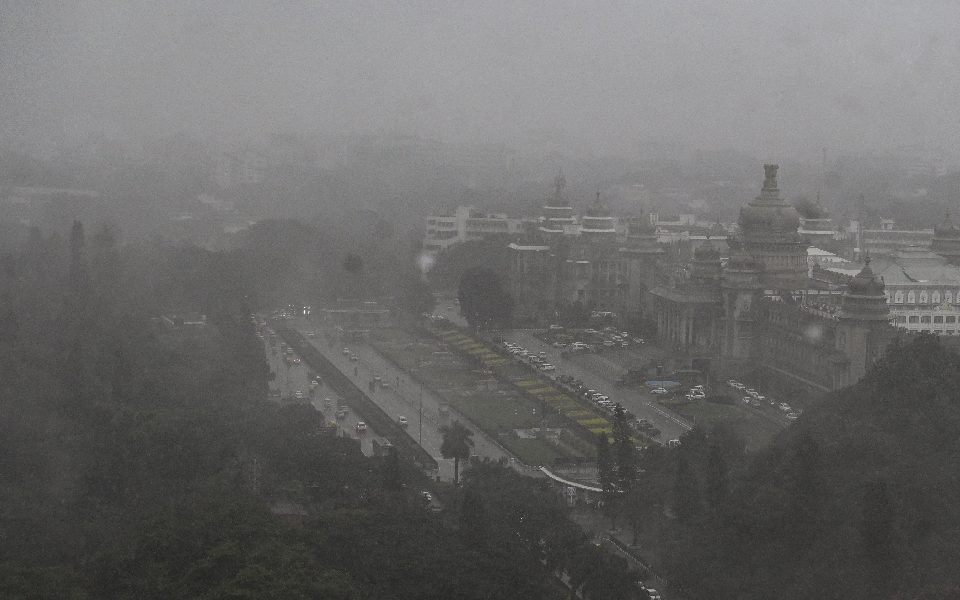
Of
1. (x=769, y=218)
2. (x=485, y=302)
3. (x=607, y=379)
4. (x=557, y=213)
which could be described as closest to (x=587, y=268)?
(x=485, y=302)

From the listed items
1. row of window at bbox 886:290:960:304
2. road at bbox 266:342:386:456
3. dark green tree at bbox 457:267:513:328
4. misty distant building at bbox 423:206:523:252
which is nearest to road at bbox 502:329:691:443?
dark green tree at bbox 457:267:513:328

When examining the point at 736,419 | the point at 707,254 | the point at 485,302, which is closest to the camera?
the point at 736,419

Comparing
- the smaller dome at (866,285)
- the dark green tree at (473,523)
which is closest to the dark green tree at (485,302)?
the smaller dome at (866,285)

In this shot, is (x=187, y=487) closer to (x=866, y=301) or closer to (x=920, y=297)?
(x=866, y=301)

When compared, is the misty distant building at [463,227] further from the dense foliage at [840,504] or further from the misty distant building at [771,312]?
the dense foliage at [840,504]

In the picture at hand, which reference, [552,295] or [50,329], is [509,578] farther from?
[552,295]
